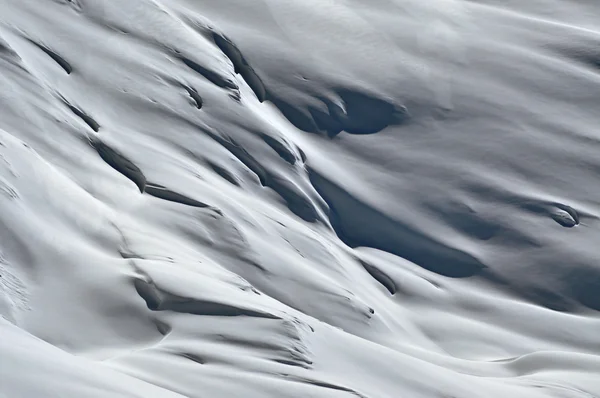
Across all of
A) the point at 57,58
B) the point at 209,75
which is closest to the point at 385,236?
the point at 209,75

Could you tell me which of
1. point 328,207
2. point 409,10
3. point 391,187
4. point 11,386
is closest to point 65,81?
point 328,207

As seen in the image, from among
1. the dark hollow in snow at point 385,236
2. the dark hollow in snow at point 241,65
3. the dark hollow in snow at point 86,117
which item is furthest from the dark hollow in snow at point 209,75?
the dark hollow in snow at point 86,117

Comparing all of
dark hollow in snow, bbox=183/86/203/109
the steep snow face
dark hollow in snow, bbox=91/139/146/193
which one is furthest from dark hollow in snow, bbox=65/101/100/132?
dark hollow in snow, bbox=183/86/203/109

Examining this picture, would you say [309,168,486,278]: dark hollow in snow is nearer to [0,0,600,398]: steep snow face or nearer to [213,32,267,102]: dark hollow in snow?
[0,0,600,398]: steep snow face

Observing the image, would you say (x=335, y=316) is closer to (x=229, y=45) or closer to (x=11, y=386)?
(x=11, y=386)

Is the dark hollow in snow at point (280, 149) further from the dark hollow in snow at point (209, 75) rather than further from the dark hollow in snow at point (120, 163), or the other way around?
the dark hollow in snow at point (120, 163)

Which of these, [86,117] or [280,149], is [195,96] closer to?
[280,149]

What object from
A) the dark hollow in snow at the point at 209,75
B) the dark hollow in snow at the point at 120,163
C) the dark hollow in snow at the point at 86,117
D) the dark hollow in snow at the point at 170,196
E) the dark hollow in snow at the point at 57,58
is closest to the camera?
the dark hollow in snow at the point at 170,196

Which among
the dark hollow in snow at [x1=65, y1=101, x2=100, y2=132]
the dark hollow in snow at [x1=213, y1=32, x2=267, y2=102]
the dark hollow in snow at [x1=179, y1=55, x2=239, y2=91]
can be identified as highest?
the dark hollow in snow at [x1=213, y1=32, x2=267, y2=102]

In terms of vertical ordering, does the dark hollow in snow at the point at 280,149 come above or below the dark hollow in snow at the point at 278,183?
above
